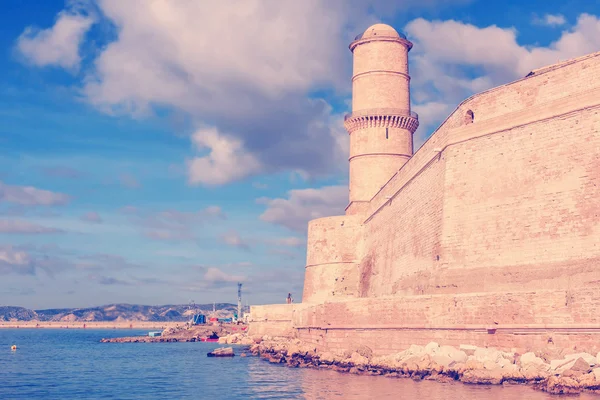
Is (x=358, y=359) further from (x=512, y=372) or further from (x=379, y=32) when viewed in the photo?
(x=379, y=32)

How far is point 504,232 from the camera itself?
55.5 ft

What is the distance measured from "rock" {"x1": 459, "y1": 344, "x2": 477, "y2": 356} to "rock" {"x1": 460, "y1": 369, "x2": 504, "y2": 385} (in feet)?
2.41

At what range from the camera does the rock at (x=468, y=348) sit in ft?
49.4

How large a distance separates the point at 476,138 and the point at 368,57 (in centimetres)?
1308

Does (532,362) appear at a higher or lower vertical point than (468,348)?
lower

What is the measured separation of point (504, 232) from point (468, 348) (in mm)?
3392

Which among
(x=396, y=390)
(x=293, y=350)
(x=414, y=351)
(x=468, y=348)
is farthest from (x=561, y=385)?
(x=293, y=350)

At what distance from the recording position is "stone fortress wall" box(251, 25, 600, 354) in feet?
47.6

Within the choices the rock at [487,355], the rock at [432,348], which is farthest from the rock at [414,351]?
the rock at [487,355]

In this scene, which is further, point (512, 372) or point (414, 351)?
point (414, 351)

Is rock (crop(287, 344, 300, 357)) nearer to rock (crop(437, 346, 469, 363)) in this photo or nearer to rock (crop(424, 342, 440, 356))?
rock (crop(424, 342, 440, 356))

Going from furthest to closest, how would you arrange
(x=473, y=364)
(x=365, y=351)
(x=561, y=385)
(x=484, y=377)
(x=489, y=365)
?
(x=365, y=351) → (x=473, y=364) → (x=489, y=365) → (x=484, y=377) → (x=561, y=385)

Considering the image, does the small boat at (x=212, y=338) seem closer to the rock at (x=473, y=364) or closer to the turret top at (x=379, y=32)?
the turret top at (x=379, y=32)

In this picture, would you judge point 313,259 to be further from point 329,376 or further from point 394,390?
point 394,390
